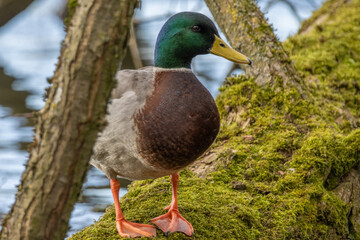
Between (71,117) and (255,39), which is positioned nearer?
(71,117)

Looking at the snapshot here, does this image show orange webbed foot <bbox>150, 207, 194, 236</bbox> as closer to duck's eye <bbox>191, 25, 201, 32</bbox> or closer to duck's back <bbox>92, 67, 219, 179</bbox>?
duck's back <bbox>92, 67, 219, 179</bbox>

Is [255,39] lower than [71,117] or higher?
lower

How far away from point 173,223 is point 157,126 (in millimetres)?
580

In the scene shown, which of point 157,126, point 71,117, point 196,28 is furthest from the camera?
point 196,28

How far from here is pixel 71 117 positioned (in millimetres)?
1522

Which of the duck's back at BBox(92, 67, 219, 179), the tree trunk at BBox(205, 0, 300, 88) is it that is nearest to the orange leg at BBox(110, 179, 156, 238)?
the duck's back at BBox(92, 67, 219, 179)

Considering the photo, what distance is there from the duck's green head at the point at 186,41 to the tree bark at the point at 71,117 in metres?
1.21

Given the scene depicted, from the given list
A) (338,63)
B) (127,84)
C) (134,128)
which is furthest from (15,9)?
(338,63)

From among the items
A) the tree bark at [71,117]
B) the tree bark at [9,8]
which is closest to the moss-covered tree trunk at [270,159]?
the tree bark at [71,117]

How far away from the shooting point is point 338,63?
189 inches

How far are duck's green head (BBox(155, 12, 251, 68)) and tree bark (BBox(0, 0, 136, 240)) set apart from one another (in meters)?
1.21

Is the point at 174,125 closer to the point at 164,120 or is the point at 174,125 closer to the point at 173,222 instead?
the point at 164,120

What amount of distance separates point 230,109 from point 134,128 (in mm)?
1635

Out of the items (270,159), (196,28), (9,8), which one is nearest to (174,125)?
(196,28)
